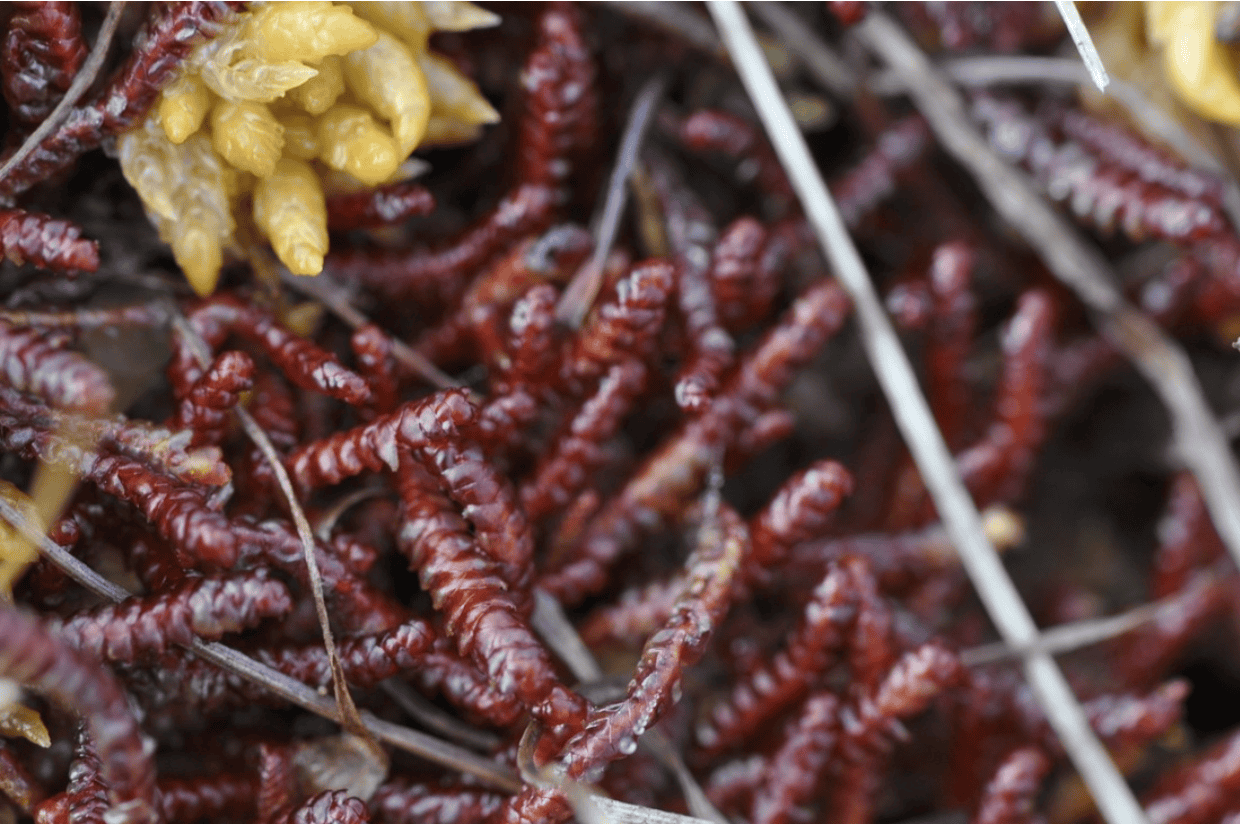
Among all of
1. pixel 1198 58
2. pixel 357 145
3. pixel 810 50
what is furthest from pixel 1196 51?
pixel 357 145

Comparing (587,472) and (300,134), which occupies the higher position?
(300,134)

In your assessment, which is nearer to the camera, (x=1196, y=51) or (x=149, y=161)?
(x=149, y=161)

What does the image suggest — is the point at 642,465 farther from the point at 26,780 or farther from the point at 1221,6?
the point at 1221,6

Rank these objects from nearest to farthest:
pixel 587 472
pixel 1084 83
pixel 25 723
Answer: pixel 25 723
pixel 587 472
pixel 1084 83

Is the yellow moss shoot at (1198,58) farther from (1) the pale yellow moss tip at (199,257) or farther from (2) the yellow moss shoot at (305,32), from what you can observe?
(1) the pale yellow moss tip at (199,257)

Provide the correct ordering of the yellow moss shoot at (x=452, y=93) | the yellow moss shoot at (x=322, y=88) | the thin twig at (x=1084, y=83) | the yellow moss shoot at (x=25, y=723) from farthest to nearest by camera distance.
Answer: the thin twig at (x=1084, y=83) < the yellow moss shoot at (x=452, y=93) < the yellow moss shoot at (x=322, y=88) < the yellow moss shoot at (x=25, y=723)

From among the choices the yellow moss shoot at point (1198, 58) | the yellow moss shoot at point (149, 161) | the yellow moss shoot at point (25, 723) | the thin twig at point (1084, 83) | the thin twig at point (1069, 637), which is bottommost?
the yellow moss shoot at point (25, 723)

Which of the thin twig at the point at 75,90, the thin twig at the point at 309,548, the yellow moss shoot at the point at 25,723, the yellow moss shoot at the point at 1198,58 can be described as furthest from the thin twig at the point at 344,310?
the yellow moss shoot at the point at 1198,58

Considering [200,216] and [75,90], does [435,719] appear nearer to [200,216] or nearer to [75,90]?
[200,216]
